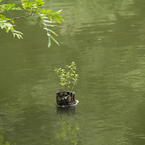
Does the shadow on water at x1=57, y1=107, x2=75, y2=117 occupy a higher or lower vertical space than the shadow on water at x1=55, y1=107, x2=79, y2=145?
lower

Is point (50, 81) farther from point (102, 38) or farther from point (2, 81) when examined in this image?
point (102, 38)

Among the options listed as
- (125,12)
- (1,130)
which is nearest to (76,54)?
(1,130)

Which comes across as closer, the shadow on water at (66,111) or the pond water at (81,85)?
the pond water at (81,85)

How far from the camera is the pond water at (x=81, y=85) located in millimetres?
4324

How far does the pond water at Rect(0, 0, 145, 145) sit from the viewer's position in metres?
4.32

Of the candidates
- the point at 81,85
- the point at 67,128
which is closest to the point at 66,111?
the point at 67,128

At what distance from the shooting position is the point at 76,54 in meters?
8.09

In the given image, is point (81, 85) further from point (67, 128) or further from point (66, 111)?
point (67, 128)

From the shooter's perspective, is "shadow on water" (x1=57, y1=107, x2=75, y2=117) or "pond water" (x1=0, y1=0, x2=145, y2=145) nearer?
"pond water" (x1=0, y1=0, x2=145, y2=145)

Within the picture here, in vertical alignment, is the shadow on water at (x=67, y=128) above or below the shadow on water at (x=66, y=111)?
above

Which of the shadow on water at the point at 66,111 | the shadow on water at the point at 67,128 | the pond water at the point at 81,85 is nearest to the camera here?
the shadow on water at the point at 67,128

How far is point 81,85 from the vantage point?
603 cm

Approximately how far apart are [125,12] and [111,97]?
28.3 ft

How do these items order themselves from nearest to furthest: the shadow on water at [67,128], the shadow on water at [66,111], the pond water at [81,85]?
the shadow on water at [67,128] → the pond water at [81,85] → the shadow on water at [66,111]
